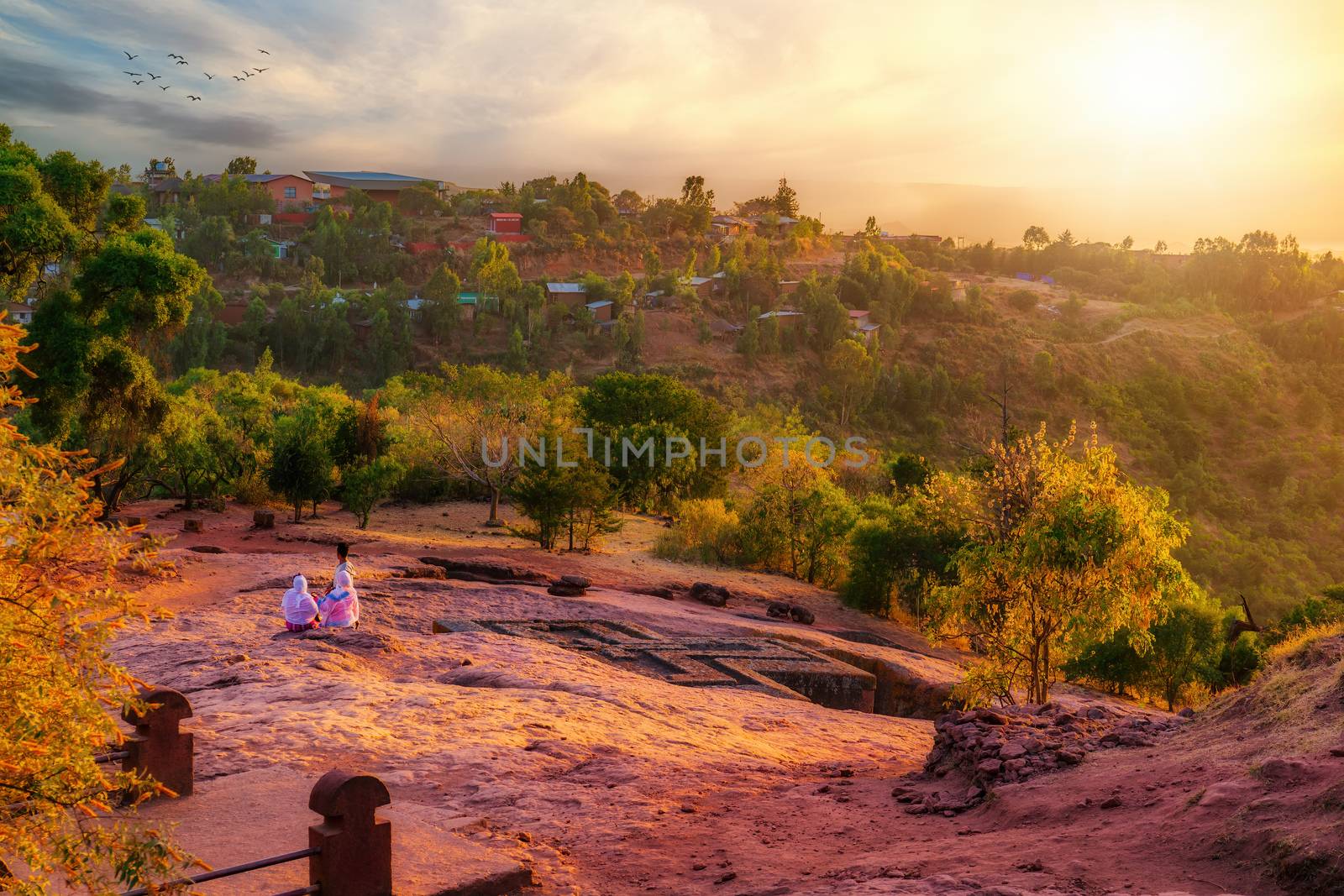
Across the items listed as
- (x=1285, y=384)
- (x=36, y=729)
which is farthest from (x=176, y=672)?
(x=1285, y=384)

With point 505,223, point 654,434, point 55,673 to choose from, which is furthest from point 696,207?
point 55,673

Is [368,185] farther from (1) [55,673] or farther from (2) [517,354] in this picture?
(1) [55,673]

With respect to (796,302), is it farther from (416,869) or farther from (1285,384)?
(416,869)

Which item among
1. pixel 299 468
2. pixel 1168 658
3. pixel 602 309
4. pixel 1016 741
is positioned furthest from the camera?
pixel 602 309

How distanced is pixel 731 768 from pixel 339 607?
5.74m

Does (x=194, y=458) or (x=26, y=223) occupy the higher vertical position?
(x=26, y=223)

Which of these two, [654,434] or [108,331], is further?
[654,434]

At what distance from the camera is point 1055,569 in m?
12.1

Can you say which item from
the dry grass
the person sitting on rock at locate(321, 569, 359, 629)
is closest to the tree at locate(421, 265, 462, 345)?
the person sitting on rock at locate(321, 569, 359, 629)

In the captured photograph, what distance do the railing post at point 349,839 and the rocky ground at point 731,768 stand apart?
40.4 inches

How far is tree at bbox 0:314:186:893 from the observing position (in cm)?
318

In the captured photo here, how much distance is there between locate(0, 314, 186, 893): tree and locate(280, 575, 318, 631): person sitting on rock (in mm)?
8347

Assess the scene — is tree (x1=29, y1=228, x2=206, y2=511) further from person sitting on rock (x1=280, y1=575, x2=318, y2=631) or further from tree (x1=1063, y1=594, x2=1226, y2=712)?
tree (x1=1063, y1=594, x2=1226, y2=712)

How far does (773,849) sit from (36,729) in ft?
14.7
